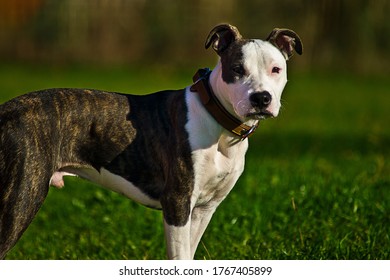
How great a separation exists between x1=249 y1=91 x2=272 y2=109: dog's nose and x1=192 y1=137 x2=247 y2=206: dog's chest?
43cm

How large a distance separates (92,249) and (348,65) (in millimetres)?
16348

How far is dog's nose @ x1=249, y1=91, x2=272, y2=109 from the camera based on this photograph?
4.63m

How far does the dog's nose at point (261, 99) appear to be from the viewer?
4.63 meters

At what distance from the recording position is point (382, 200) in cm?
662

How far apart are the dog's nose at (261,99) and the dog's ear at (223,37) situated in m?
0.50

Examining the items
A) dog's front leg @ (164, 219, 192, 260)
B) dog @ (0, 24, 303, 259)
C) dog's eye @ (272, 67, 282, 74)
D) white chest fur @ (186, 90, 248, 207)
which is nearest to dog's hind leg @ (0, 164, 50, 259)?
dog @ (0, 24, 303, 259)

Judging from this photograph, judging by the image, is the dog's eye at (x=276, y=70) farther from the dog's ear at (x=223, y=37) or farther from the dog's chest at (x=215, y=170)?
the dog's chest at (x=215, y=170)

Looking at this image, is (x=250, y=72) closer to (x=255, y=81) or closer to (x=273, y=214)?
(x=255, y=81)

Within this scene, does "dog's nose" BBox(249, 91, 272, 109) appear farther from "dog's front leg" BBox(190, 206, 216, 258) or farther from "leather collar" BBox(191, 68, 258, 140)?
"dog's front leg" BBox(190, 206, 216, 258)

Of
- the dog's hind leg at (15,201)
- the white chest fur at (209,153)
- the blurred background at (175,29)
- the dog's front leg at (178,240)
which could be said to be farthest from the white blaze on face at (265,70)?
the blurred background at (175,29)

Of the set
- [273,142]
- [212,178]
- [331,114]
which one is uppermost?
[212,178]
